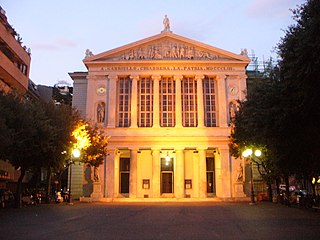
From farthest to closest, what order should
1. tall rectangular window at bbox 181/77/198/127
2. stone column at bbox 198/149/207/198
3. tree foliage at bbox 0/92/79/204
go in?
tall rectangular window at bbox 181/77/198/127, stone column at bbox 198/149/207/198, tree foliage at bbox 0/92/79/204

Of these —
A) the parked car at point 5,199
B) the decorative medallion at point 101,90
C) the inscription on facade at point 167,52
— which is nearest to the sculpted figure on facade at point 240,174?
the inscription on facade at point 167,52

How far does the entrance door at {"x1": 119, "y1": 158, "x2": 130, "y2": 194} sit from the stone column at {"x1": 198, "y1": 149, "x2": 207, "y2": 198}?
354 inches

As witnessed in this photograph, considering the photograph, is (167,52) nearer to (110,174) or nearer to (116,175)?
(116,175)

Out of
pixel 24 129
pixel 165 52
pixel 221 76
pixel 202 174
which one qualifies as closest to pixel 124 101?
pixel 165 52

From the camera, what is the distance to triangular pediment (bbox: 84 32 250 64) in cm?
4875

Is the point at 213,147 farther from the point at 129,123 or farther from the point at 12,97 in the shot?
the point at 12,97

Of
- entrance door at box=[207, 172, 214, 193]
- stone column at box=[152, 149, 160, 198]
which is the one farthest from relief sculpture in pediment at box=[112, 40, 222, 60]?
entrance door at box=[207, 172, 214, 193]

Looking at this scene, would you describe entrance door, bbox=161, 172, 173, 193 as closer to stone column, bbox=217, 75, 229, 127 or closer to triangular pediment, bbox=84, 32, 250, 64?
stone column, bbox=217, 75, 229, 127

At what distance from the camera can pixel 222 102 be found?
4797 cm

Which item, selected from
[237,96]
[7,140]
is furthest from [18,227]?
[237,96]

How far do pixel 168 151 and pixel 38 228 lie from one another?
34343mm

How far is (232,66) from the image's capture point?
49062 mm

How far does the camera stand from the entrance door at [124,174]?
4831 centimetres

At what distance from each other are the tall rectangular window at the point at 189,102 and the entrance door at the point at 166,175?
5125mm
